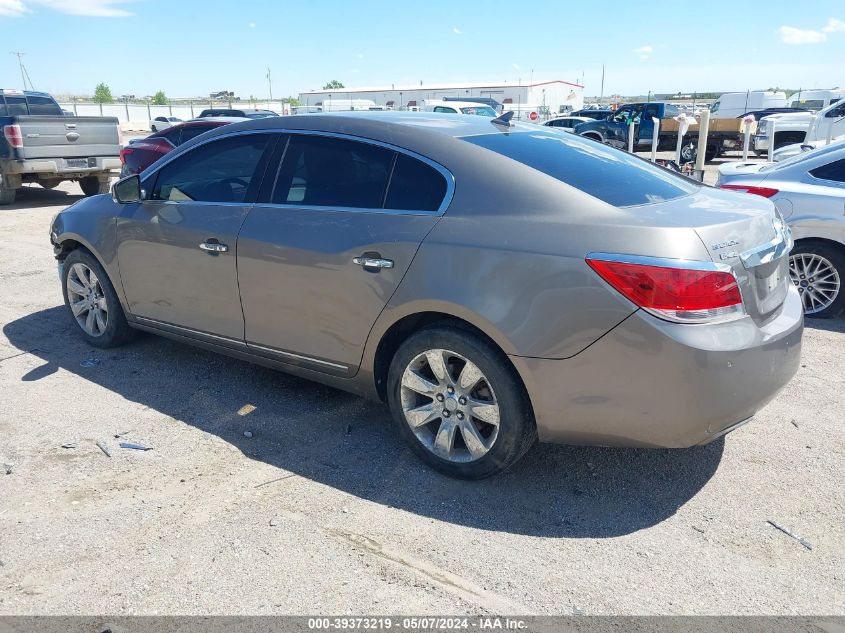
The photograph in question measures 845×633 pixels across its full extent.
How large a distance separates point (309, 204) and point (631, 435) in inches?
81.5

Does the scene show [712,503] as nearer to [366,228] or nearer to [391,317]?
[391,317]

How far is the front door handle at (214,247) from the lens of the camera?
161 inches

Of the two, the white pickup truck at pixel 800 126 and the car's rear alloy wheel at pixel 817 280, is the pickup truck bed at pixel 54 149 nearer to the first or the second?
the car's rear alloy wheel at pixel 817 280

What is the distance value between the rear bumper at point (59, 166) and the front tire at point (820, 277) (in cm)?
1192

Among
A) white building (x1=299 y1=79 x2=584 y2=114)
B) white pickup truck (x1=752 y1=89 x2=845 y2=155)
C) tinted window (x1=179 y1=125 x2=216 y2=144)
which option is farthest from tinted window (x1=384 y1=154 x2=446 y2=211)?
white building (x1=299 y1=79 x2=584 y2=114)

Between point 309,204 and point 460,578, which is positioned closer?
point 460,578

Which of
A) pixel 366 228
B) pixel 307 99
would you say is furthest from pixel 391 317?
pixel 307 99

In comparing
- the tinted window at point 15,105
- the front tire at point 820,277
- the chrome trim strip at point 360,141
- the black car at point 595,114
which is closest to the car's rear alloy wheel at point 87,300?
the chrome trim strip at point 360,141

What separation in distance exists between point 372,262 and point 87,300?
298 cm

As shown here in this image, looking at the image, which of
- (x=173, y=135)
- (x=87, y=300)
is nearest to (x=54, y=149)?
(x=173, y=135)

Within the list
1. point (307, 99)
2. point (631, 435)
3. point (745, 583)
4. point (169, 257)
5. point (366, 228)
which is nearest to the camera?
point (745, 583)

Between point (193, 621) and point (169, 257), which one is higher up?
point (169, 257)

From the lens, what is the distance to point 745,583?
2693 mm

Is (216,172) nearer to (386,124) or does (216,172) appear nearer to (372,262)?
(386,124)
